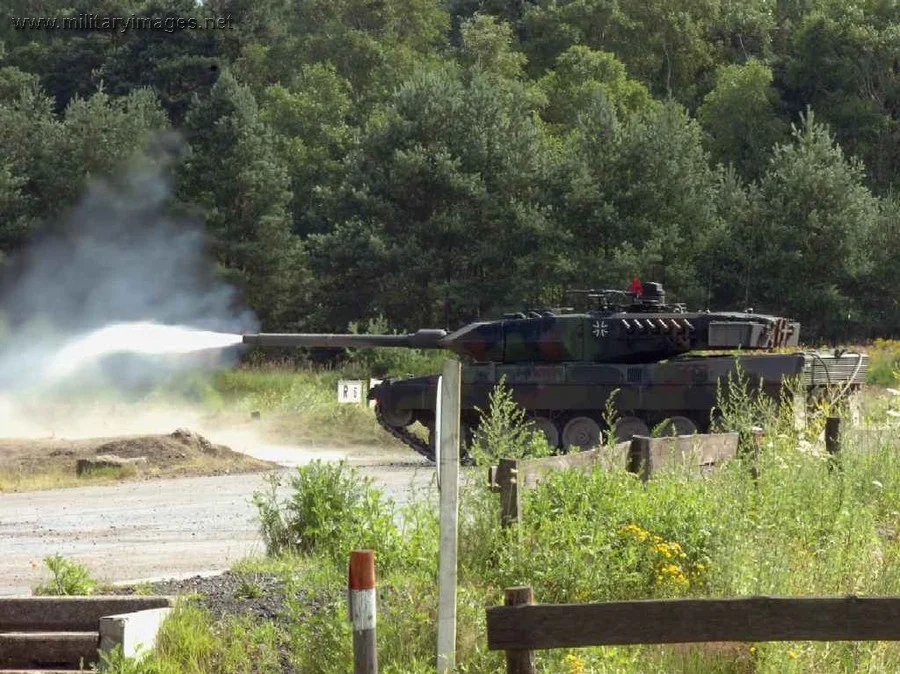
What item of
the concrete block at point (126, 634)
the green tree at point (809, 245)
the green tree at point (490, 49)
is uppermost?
the green tree at point (490, 49)

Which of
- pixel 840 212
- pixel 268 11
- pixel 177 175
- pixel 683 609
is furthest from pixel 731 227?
pixel 683 609

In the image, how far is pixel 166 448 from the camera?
25828mm

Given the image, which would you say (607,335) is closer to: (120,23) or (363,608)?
(363,608)

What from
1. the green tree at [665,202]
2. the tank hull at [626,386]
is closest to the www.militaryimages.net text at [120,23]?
the green tree at [665,202]

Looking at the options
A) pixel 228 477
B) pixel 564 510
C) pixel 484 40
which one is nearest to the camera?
pixel 564 510

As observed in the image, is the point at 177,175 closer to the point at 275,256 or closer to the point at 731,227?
the point at 275,256

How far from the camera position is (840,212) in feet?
153

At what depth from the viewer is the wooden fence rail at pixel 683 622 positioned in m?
5.95

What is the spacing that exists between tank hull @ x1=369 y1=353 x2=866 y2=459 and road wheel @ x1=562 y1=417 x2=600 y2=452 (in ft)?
0.05

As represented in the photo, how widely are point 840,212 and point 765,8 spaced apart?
37.1m

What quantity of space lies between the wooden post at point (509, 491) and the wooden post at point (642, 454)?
79.0 inches

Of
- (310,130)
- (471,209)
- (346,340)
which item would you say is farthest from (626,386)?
(310,130)

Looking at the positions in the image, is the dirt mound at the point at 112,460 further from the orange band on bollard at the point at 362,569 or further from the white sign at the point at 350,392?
the orange band on bollard at the point at 362,569

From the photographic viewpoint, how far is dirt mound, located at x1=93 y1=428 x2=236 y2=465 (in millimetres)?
25344
